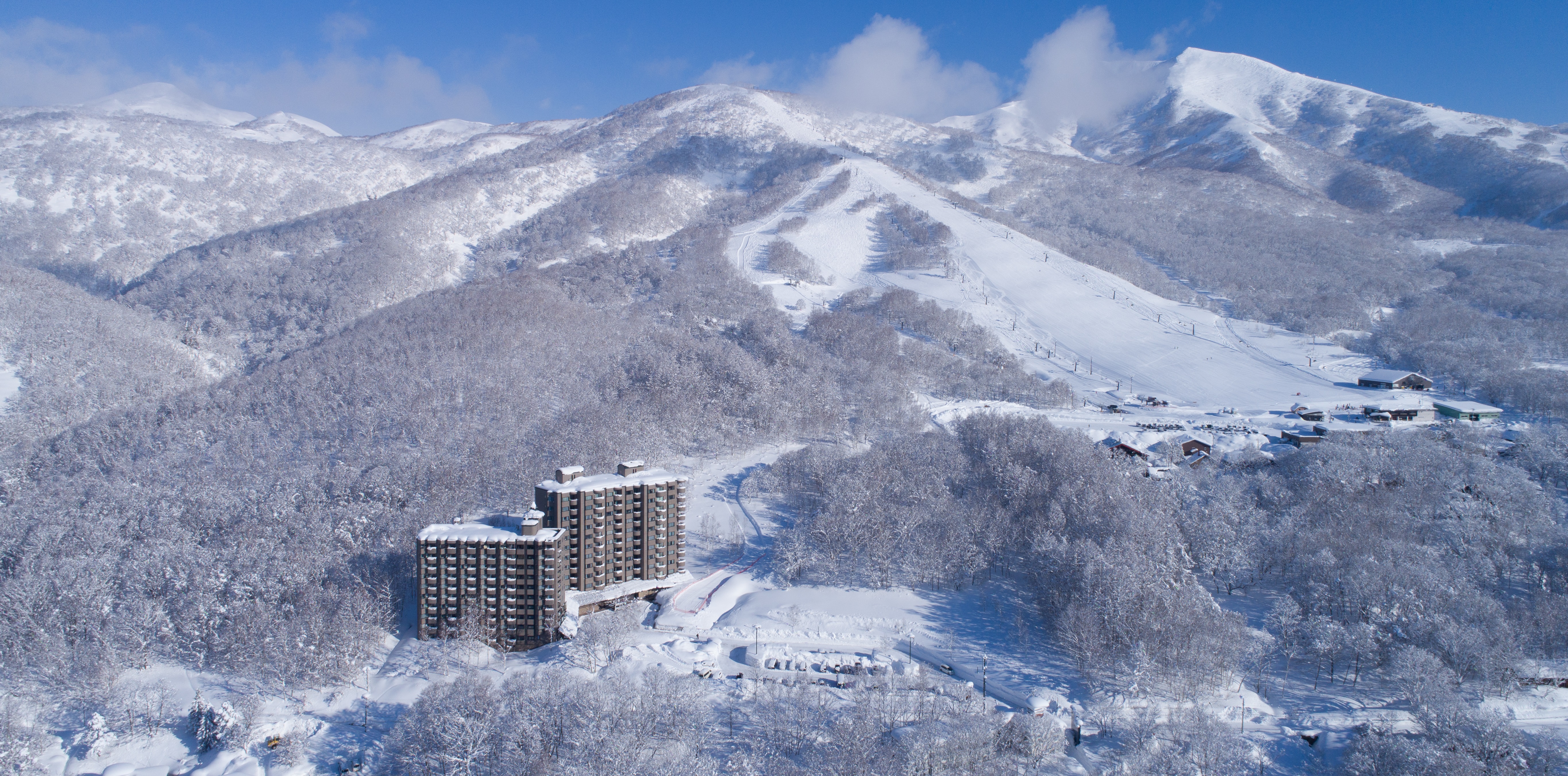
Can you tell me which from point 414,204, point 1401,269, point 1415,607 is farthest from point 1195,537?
point 414,204

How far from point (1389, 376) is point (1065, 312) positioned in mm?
25423

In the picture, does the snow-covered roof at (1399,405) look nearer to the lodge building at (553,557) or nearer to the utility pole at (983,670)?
the utility pole at (983,670)

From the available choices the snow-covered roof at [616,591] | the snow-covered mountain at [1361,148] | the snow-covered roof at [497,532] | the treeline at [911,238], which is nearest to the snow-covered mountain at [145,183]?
the treeline at [911,238]

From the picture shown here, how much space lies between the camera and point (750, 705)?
24.2 meters

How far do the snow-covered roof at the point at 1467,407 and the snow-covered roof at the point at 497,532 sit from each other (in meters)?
53.7

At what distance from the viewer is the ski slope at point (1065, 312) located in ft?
195

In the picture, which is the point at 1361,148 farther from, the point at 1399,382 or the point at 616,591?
the point at 616,591

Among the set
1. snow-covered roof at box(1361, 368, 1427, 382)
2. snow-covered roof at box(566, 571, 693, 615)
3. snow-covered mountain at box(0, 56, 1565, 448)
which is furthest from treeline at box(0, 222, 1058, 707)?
snow-covered roof at box(1361, 368, 1427, 382)

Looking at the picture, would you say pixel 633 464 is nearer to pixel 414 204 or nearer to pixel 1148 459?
pixel 1148 459

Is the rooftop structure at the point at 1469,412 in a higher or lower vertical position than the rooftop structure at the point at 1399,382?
lower

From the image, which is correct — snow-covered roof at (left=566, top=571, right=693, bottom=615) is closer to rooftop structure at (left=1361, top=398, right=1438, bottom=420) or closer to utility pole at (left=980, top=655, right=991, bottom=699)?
utility pole at (left=980, top=655, right=991, bottom=699)

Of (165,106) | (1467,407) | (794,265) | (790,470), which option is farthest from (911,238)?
(165,106)

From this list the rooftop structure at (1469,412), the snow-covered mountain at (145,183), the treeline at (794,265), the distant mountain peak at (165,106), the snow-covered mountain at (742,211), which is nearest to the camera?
the rooftop structure at (1469,412)

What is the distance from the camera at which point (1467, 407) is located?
4916cm
